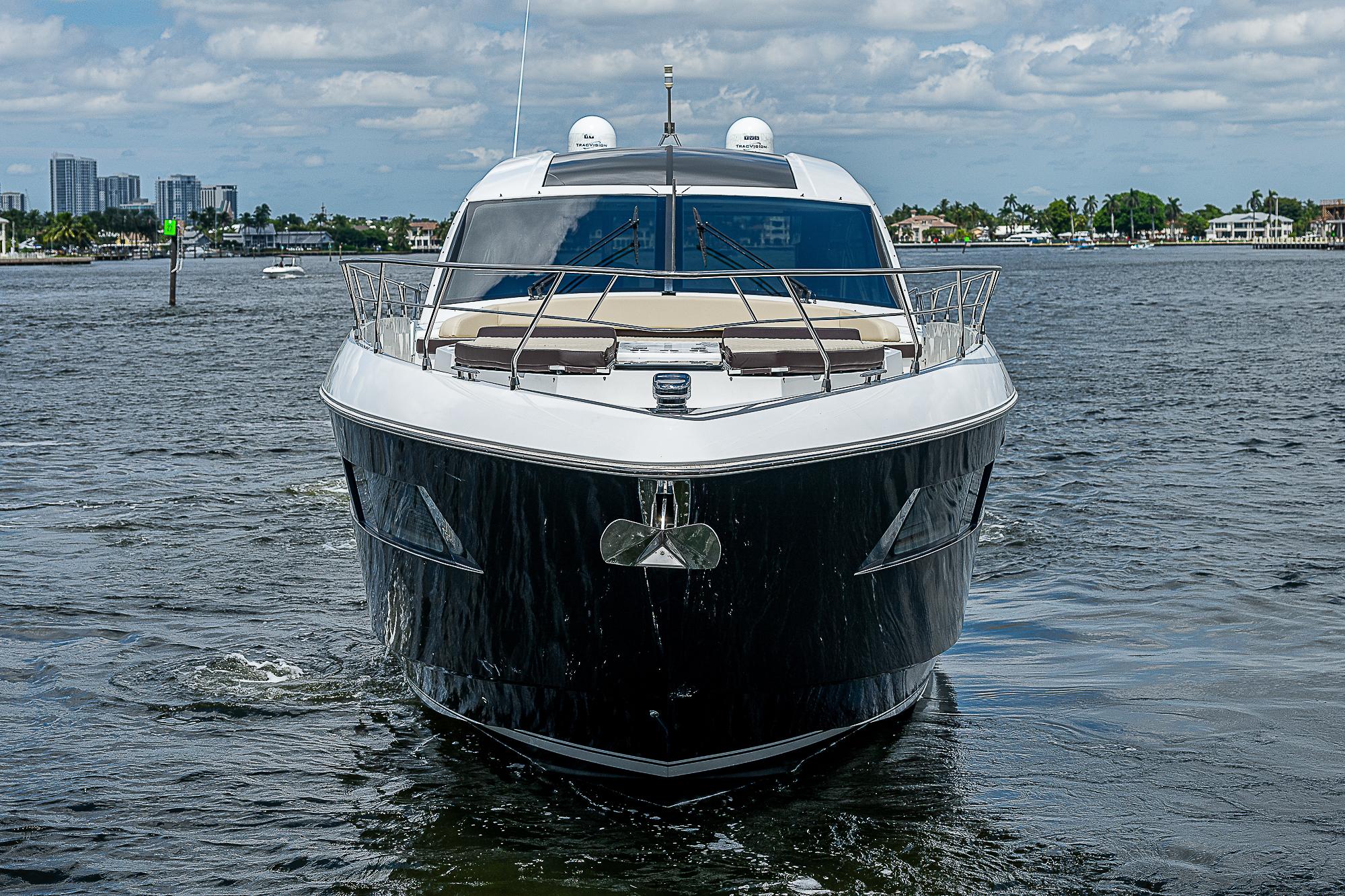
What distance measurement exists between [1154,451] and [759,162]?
954 centimetres

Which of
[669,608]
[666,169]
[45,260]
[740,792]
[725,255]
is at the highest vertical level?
[45,260]

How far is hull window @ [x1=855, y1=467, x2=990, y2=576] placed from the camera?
5.85 meters

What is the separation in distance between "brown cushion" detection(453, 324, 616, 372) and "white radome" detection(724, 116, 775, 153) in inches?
183

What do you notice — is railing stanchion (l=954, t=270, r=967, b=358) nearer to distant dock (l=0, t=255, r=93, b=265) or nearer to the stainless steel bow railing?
the stainless steel bow railing

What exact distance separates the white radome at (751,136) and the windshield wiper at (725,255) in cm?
287

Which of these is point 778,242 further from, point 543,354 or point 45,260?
point 45,260

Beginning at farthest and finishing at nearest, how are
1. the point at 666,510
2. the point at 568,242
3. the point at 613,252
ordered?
the point at 568,242 < the point at 613,252 < the point at 666,510

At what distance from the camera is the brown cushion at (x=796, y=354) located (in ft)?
19.4

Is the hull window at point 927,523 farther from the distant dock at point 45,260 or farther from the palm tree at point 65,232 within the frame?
the palm tree at point 65,232

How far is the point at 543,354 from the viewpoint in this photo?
596 cm

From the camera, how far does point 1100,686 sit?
8.06 meters

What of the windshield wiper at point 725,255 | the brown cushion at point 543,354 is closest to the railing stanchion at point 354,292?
the brown cushion at point 543,354

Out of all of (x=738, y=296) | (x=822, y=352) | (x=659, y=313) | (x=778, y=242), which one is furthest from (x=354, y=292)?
(x=822, y=352)

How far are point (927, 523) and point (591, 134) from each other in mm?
5226
